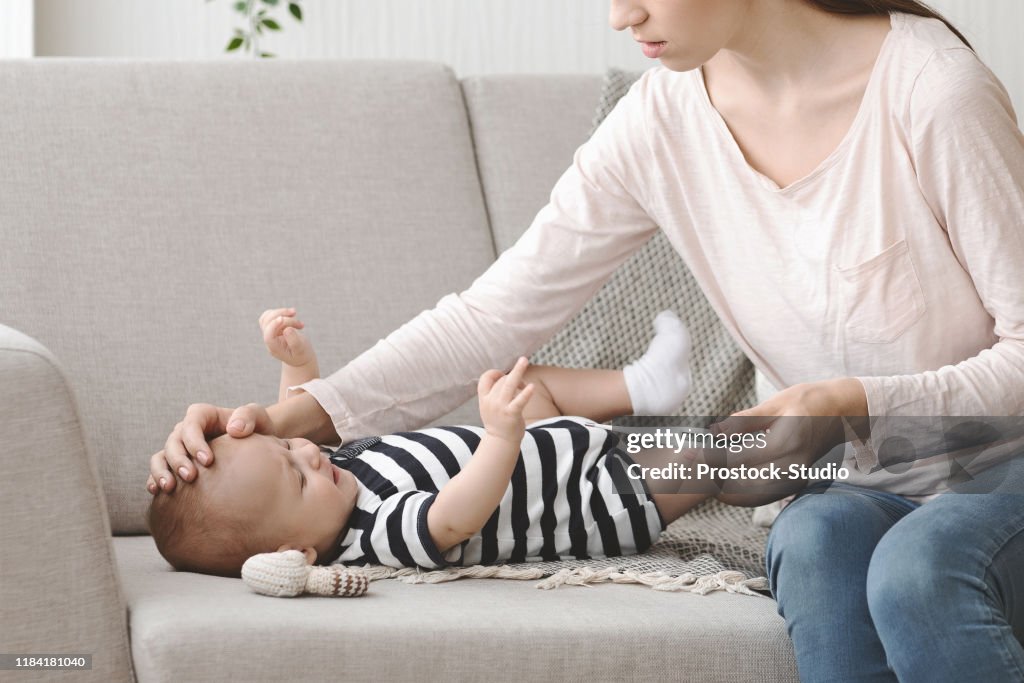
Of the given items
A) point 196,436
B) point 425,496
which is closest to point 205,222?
point 196,436

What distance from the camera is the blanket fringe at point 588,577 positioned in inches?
44.7

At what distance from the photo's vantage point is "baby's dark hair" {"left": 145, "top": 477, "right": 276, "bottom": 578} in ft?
3.72

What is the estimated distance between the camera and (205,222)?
4.98 feet

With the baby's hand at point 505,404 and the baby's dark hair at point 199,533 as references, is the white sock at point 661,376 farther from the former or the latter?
the baby's dark hair at point 199,533

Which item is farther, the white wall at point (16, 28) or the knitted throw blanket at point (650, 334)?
the white wall at point (16, 28)

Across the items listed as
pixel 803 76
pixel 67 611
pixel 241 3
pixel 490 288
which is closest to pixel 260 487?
pixel 67 611

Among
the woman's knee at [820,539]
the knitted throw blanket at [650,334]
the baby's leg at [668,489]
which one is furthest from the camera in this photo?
the knitted throw blanket at [650,334]

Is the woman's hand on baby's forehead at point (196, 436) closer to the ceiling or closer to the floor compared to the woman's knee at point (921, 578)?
closer to the ceiling

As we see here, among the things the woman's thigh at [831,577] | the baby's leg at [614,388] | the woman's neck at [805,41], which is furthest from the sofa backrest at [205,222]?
the woman's thigh at [831,577]

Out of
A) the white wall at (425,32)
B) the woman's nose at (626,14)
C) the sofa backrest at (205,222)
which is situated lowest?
the sofa backrest at (205,222)

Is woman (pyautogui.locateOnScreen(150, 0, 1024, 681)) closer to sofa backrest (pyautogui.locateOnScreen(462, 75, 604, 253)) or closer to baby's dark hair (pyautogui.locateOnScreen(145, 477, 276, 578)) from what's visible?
baby's dark hair (pyautogui.locateOnScreen(145, 477, 276, 578))

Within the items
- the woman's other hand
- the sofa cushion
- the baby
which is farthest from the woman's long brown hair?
the sofa cushion

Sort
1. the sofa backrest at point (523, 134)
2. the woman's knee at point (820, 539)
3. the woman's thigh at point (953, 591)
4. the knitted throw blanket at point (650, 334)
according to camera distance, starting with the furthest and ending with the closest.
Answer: the sofa backrest at point (523, 134), the knitted throw blanket at point (650, 334), the woman's knee at point (820, 539), the woman's thigh at point (953, 591)

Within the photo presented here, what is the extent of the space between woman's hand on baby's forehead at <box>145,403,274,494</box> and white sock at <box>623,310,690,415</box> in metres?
0.51
